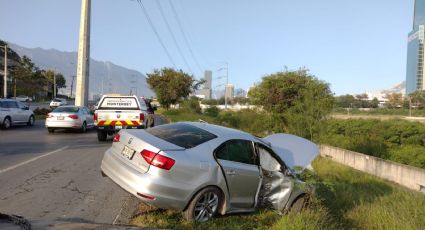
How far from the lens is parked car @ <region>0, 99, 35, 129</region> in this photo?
21906mm

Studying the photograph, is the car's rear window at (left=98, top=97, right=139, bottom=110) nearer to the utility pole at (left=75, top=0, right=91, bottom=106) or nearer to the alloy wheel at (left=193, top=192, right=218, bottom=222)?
the alloy wheel at (left=193, top=192, right=218, bottom=222)

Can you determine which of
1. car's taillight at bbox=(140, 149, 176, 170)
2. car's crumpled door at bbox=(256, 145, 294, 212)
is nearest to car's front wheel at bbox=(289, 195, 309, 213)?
car's crumpled door at bbox=(256, 145, 294, 212)

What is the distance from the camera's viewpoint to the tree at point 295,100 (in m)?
27.7

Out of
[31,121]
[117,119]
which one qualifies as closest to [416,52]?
[31,121]

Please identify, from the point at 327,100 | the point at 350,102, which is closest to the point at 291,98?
the point at 327,100

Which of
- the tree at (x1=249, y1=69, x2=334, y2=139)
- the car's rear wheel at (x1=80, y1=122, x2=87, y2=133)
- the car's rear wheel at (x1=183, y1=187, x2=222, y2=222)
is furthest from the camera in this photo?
the tree at (x1=249, y1=69, x2=334, y2=139)

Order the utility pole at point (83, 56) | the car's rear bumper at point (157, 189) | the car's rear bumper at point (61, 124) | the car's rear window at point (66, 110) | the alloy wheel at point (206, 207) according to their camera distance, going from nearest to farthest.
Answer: the car's rear bumper at point (157, 189) → the alloy wheel at point (206, 207) → the car's rear bumper at point (61, 124) → the car's rear window at point (66, 110) → the utility pole at point (83, 56)

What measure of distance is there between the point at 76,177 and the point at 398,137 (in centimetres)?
3885

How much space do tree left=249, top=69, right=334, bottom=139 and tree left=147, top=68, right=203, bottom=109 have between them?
2596cm

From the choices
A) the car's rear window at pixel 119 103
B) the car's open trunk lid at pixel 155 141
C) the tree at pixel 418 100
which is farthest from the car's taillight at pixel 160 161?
the tree at pixel 418 100

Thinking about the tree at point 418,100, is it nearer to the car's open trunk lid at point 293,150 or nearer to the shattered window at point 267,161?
the car's open trunk lid at point 293,150

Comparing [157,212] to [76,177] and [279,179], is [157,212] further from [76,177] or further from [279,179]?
[76,177]

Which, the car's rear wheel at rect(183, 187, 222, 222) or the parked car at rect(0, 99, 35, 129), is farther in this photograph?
the parked car at rect(0, 99, 35, 129)

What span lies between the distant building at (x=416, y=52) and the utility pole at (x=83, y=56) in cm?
Answer: 13894
